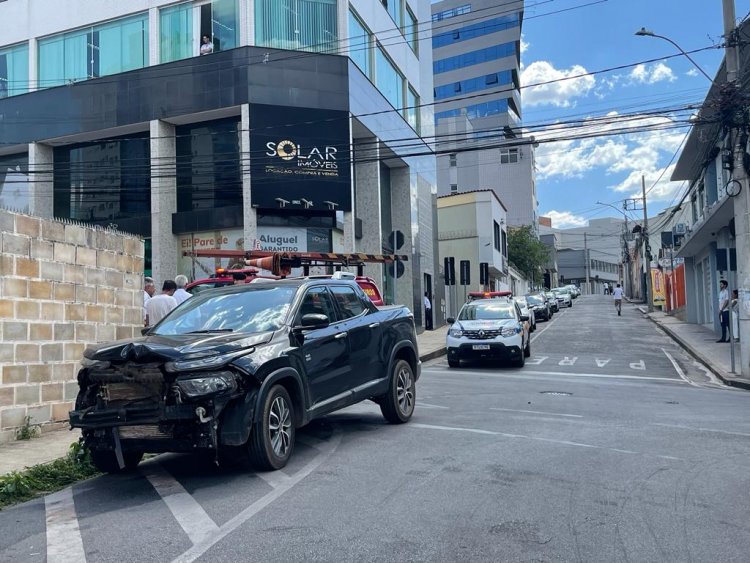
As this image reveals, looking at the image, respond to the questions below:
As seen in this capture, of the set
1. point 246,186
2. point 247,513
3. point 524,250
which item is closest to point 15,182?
point 246,186

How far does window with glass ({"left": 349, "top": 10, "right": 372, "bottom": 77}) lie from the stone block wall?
16548 mm

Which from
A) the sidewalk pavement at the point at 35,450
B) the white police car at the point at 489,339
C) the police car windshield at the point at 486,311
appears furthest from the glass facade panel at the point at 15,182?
the sidewalk pavement at the point at 35,450

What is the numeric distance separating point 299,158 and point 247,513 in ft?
60.5

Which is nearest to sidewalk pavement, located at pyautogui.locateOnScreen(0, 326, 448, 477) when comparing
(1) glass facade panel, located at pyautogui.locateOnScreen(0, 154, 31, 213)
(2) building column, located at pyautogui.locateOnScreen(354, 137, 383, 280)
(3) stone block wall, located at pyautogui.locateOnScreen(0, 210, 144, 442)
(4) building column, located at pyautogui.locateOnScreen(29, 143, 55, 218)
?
(3) stone block wall, located at pyautogui.locateOnScreen(0, 210, 144, 442)

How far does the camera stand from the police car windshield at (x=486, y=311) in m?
17.9

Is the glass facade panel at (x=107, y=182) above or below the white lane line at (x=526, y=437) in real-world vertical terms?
above

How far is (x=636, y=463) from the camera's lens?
21.6 feet

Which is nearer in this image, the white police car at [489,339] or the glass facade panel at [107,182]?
the white police car at [489,339]

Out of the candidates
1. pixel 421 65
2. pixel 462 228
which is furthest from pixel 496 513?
pixel 462 228

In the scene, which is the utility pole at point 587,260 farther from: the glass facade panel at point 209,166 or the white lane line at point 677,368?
the glass facade panel at point 209,166

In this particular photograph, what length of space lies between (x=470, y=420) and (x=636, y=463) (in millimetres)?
2735

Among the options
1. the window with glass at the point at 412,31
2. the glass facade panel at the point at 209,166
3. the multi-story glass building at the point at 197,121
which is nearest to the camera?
the multi-story glass building at the point at 197,121

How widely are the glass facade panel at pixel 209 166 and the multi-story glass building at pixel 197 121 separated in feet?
0.14

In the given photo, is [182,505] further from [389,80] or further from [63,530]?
[389,80]
